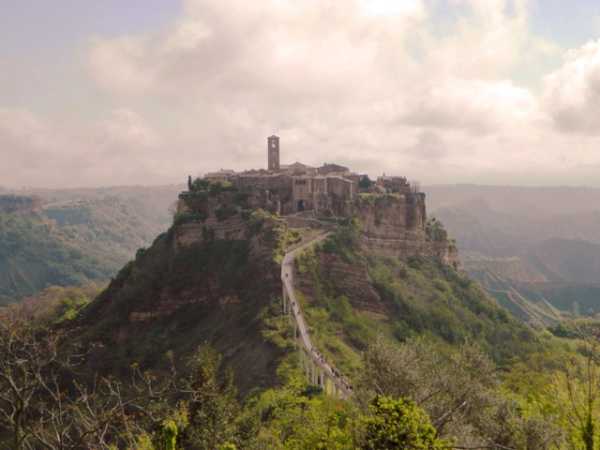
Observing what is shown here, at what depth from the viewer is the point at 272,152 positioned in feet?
316

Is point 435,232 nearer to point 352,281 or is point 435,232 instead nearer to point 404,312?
point 404,312

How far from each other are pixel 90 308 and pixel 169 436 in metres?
68.6

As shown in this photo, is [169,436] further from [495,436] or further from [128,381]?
[128,381]

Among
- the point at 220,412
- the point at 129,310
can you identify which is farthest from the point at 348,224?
the point at 220,412

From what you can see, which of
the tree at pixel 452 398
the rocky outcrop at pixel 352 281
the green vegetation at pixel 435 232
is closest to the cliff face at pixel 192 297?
the rocky outcrop at pixel 352 281

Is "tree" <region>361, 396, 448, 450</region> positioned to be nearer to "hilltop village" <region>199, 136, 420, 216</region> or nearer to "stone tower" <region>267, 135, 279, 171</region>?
"hilltop village" <region>199, 136, 420, 216</region>

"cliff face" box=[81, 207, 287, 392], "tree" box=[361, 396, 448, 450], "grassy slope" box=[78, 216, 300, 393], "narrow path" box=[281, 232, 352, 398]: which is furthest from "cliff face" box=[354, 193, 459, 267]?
"tree" box=[361, 396, 448, 450]

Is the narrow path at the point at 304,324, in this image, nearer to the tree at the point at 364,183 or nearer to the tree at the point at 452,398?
the tree at the point at 452,398

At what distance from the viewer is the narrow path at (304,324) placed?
42.8 metres

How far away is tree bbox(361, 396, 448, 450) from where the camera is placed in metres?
17.4

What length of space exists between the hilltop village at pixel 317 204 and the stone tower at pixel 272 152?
0.73m

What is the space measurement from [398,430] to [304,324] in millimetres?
36622

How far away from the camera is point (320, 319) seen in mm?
56438

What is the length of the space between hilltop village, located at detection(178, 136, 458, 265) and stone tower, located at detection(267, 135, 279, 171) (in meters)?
0.73
